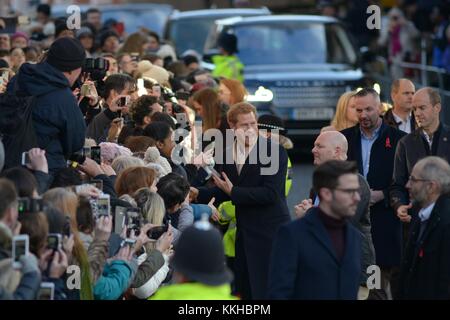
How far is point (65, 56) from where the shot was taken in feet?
31.8

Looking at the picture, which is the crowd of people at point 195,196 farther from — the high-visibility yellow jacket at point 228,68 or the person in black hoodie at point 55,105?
the high-visibility yellow jacket at point 228,68

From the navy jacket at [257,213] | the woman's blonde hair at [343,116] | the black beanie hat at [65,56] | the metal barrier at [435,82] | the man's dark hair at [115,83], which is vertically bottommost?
the metal barrier at [435,82]

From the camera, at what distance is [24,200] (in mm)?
7648

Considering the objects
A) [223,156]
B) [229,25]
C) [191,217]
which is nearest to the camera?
[191,217]

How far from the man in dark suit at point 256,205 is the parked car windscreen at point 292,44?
10.4 metres

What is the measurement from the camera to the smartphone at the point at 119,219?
8.82 metres

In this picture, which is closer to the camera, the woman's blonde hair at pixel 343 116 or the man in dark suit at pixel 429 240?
the man in dark suit at pixel 429 240

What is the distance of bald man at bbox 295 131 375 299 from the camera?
10.1 meters

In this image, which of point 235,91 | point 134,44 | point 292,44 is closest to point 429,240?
point 235,91

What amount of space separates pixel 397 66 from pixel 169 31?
501 cm

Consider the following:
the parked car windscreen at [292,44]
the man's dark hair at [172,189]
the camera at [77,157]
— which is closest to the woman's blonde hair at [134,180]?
the camera at [77,157]

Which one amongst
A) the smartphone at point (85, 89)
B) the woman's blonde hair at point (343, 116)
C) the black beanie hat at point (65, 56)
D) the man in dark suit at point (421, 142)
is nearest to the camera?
the black beanie hat at point (65, 56)
